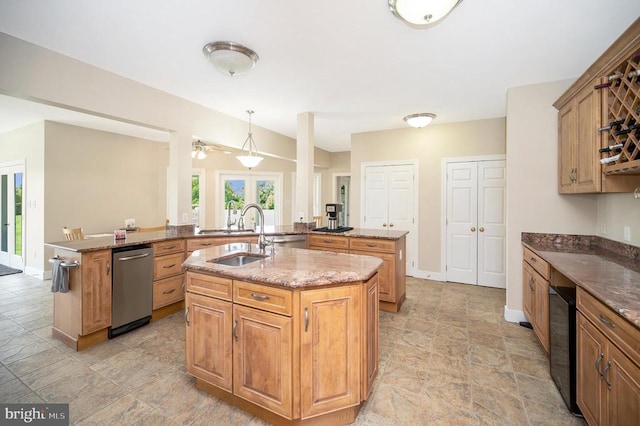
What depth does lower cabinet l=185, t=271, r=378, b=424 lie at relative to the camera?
1.56 m

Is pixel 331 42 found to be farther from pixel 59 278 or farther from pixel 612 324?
pixel 59 278

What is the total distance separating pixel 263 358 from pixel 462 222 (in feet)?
13.6

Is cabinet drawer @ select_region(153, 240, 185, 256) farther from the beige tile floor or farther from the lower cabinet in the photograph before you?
the lower cabinet

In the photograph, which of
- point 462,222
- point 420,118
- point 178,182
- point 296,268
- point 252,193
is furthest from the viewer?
point 252,193

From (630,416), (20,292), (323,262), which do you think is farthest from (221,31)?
(20,292)

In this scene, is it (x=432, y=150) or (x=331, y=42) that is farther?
(x=432, y=150)

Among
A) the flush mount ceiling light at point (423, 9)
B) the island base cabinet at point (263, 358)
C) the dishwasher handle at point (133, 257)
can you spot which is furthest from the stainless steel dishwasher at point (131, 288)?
the flush mount ceiling light at point (423, 9)

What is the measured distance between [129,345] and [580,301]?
359cm

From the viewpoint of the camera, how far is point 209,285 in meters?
1.84

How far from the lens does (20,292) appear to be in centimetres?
405

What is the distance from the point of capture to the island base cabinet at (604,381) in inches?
45.4

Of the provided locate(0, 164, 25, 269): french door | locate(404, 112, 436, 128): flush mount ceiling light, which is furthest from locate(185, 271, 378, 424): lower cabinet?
locate(0, 164, 25, 269): french door

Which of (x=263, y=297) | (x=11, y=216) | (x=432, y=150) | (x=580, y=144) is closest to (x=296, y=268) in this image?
(x=263, y=297)

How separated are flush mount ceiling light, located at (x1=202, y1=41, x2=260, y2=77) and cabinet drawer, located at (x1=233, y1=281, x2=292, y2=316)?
1.93 m
